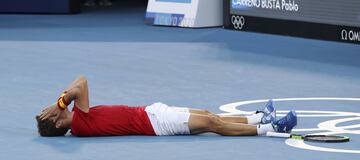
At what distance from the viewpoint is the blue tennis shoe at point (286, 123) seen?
A: 9406mm

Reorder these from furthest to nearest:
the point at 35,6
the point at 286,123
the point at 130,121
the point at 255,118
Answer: the point at 35,6
the point at 255,118
the point at 130,121
the point at 286,123

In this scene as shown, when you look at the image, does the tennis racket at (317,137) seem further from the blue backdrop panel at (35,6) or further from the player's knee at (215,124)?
the blue backdrop panel at (35,6)

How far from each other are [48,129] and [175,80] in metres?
4.03

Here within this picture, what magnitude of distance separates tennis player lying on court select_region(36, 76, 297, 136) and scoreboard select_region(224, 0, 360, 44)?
5.79 metres

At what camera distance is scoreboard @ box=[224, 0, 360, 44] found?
49.8ft

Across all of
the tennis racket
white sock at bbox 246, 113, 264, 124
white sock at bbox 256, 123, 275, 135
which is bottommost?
the tennis racket

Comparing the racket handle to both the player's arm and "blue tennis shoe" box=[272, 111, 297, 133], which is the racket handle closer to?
"blue tennis shoe" box=[272, 111, 297, 133]

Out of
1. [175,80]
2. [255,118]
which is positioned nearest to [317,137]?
[255,118]

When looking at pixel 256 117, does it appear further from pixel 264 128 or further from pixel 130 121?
pixel 130 121

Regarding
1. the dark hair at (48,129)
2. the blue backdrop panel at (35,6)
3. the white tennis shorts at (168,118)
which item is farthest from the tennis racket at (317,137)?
the blue backdrop panel at (35,6)

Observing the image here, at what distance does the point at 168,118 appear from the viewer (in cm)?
951

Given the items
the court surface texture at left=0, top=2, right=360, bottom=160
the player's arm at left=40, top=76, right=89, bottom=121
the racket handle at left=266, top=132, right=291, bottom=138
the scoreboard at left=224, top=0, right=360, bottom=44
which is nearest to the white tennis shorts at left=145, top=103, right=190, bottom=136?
the court surface texture at left=0, top=2, right=360, bottom=160

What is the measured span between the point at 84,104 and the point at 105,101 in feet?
8.07

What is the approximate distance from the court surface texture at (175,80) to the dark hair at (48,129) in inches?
3.8
